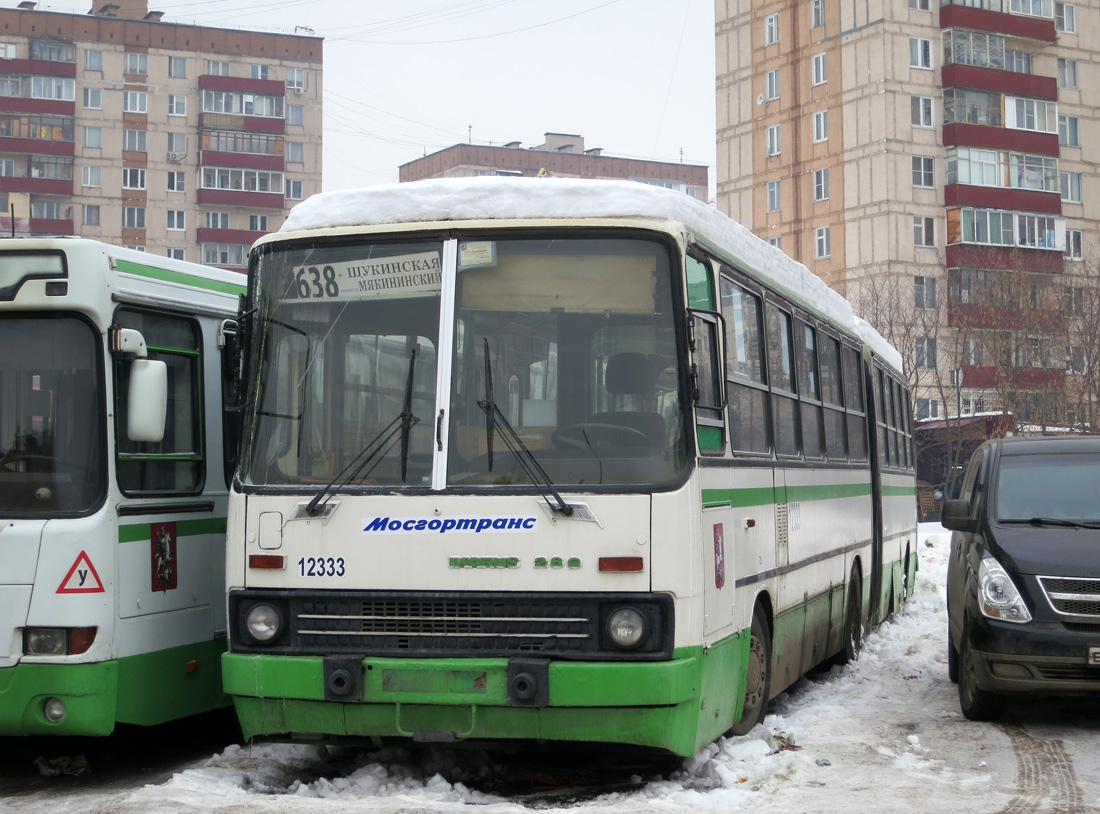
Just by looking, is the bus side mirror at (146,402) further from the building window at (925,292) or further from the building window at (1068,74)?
the building window at (1068,74)

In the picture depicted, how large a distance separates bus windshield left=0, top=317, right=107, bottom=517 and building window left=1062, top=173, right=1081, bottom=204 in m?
61.5

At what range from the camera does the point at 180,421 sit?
8.76 meters

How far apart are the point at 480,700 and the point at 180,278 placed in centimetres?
342

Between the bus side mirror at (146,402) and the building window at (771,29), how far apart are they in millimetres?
60346

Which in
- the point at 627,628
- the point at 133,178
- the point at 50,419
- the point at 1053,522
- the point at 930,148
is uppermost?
the point at 133,178

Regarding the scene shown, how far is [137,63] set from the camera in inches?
3120

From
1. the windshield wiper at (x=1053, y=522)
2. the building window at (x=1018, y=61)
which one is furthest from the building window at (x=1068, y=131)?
the windshield wiper at (x=1053, y=522)

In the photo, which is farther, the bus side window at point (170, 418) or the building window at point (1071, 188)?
the building window at point (1071, 188)

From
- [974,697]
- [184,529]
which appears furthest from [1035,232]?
[184,529]

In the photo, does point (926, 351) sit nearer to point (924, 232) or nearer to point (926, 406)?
point (926, 406)

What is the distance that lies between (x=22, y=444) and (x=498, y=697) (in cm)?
297

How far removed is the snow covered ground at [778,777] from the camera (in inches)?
274

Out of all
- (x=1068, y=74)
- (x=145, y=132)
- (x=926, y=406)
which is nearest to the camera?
(x=926, y=406)

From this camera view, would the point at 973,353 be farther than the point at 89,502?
Yes
